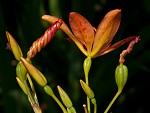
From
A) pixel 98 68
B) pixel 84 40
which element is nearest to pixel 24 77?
pixel 84 40

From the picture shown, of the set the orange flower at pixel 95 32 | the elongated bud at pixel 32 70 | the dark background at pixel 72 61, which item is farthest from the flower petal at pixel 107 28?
the dark background at pixel 72 61

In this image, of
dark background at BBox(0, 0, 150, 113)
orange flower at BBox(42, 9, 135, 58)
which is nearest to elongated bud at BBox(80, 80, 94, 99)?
orange flower at BBox(42, 9, 135, 58)

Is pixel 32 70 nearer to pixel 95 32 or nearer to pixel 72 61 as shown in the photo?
pixel 95 32

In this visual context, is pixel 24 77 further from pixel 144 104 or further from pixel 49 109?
pixel 144 104

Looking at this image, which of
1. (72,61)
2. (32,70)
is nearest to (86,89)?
(32,70)

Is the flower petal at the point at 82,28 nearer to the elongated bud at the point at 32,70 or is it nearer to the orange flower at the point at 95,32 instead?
the orange flower at the point at 95,32

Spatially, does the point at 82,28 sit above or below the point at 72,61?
above

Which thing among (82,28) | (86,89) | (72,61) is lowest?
(72,61)
